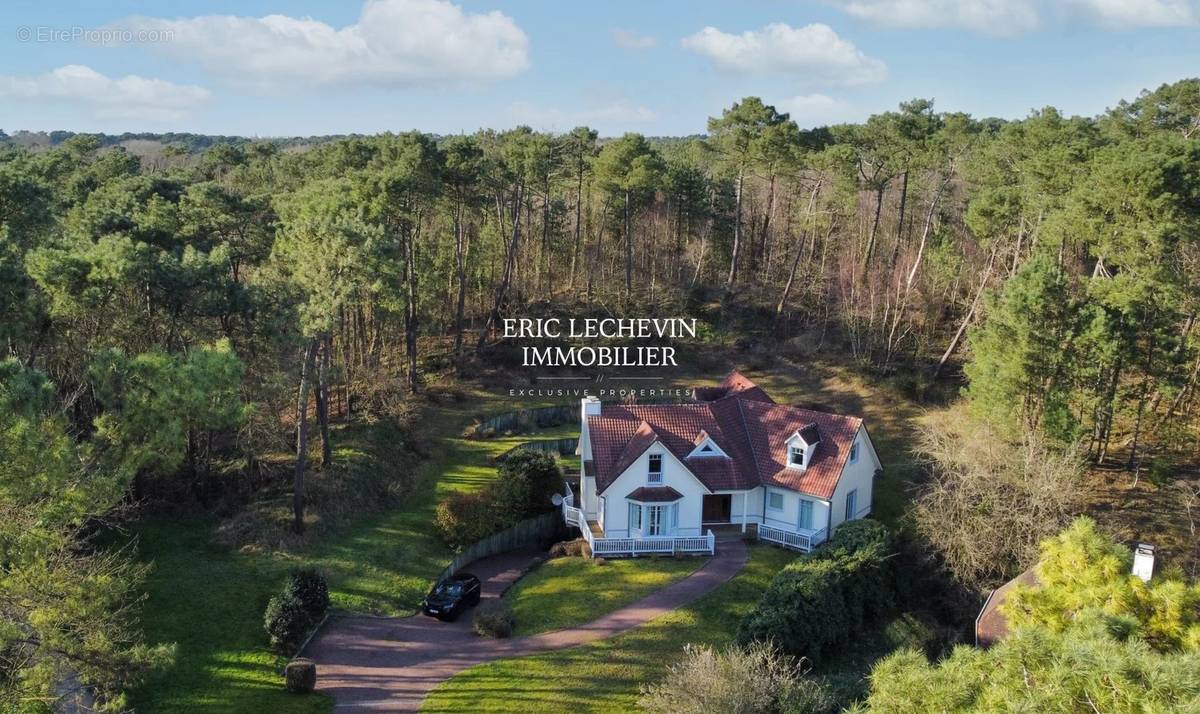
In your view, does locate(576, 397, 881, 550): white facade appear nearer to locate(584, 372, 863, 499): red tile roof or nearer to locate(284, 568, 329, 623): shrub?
locate(584, 372, 863, 499): red tile roof

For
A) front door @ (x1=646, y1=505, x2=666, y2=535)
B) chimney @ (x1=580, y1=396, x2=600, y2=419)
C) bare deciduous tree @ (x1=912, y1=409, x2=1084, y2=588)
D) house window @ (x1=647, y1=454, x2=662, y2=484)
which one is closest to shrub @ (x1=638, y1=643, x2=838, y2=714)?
bare deciduous tree @ (x1=912, y1=409, x2=1084, y2=588)

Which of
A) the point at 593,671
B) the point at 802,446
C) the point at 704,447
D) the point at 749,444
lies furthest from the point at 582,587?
the point at 802,446

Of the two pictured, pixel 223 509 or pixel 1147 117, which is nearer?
pixel 223 509

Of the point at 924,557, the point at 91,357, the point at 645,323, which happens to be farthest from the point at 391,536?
the point at 645,323

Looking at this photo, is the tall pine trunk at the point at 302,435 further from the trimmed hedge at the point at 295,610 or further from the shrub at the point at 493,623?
the shrub at the point at 493,623

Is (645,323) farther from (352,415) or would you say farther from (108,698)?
(108,698)

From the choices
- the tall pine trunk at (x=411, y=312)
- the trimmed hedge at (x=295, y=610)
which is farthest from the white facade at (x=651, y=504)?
the tall pine trunk at (x=411, y=312)

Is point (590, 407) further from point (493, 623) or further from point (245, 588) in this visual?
point (245, 588)
